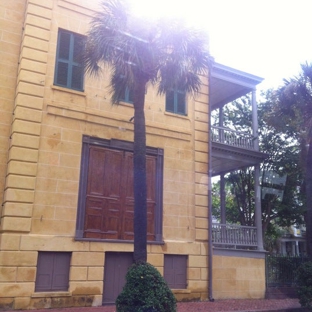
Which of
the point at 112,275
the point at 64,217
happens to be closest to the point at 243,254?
the point at 112,275

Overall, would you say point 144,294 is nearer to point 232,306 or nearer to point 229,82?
point 232,306

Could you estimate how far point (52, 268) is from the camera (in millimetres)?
12641

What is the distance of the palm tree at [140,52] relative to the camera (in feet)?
36.0

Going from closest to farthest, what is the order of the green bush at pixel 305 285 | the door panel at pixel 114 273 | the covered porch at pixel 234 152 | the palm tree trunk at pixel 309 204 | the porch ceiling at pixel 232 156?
the door panel at pixel 114 273 < the green bush at pixel 305 285 < the palm tree trunk at pixel 309 204 < the covered porch at pixel 234 152 < the porch ceiling at pixel 232 156

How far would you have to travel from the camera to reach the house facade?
12.5 metres

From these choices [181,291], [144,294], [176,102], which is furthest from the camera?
[176,102]

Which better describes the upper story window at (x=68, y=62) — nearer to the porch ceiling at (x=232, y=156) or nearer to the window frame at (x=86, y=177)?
Result: the window frame at (x=86, y=177)

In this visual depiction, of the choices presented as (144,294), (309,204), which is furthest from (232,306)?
(144,294)

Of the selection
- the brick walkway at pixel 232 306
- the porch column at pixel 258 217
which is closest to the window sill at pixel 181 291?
the brick walkway at pixel 232 306

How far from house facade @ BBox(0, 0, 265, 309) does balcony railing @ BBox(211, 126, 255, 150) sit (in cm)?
148

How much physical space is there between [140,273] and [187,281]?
18.9 feet

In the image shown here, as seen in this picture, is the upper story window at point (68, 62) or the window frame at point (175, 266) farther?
the window frame at point (175, 266)

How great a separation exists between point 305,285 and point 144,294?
686cm

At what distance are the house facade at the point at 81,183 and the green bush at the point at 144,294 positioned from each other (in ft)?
12.0
